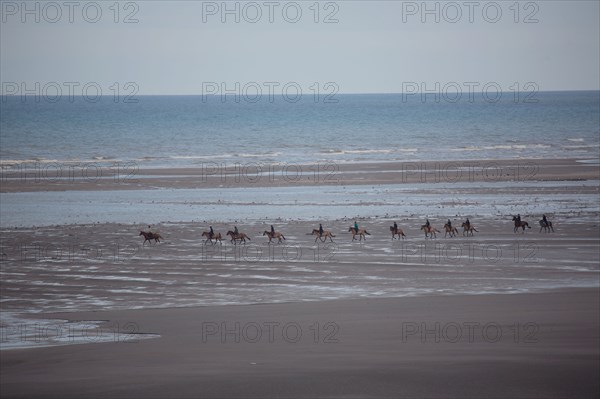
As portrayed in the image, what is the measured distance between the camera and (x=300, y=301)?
42.8 ft

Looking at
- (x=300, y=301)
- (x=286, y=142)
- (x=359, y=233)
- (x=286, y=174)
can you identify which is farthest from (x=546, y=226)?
(x=286, y=142)

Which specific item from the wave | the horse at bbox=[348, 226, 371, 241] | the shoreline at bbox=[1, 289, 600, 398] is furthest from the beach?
the wave

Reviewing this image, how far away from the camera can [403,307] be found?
12.5 metres

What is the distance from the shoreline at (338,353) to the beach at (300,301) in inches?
1.3

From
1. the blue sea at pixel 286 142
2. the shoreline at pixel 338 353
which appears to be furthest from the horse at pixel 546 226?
the blue sea at pixel 286 142

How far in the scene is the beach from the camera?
9.15 m

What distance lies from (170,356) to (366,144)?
168 ft

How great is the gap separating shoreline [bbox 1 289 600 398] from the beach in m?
0.03

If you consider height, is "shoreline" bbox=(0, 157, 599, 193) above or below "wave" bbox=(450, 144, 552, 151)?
below

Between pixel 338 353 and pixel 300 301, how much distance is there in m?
3.00

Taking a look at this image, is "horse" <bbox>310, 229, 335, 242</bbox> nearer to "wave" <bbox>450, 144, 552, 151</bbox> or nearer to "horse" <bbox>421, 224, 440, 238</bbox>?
"horse" <bbox>421, 224, 440, 238</bbox>

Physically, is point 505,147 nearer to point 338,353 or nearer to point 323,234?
point 323,234

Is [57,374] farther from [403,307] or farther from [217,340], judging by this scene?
[403,307]

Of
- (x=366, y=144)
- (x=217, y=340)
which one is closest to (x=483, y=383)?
(x=217, y=340)
